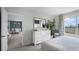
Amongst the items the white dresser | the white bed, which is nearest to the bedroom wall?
the white dresser

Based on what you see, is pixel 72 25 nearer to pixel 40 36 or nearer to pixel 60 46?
pixel 40 36

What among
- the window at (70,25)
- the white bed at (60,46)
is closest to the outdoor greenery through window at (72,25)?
the window at (70,25)

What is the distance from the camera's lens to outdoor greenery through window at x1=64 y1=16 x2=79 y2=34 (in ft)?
15.9

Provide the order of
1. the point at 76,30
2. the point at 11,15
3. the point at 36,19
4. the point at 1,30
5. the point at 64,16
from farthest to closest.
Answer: the point at 64,16, the point at 36,19, the point at 76,30, the point at 11,15, the point at 1,30

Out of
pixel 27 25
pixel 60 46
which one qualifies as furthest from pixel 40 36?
pixel 60 46

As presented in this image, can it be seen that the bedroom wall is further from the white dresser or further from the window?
the window

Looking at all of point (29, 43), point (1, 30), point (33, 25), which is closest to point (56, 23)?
point (33, 25)

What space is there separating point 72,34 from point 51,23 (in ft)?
5.03

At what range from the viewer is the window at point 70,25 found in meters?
5.04

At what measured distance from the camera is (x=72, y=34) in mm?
5148

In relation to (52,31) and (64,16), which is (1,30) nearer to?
(52,31)

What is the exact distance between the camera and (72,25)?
5.12 metres

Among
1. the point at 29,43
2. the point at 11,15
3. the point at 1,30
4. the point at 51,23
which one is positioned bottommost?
the point at 29,43

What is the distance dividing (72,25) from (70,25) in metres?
0.15
